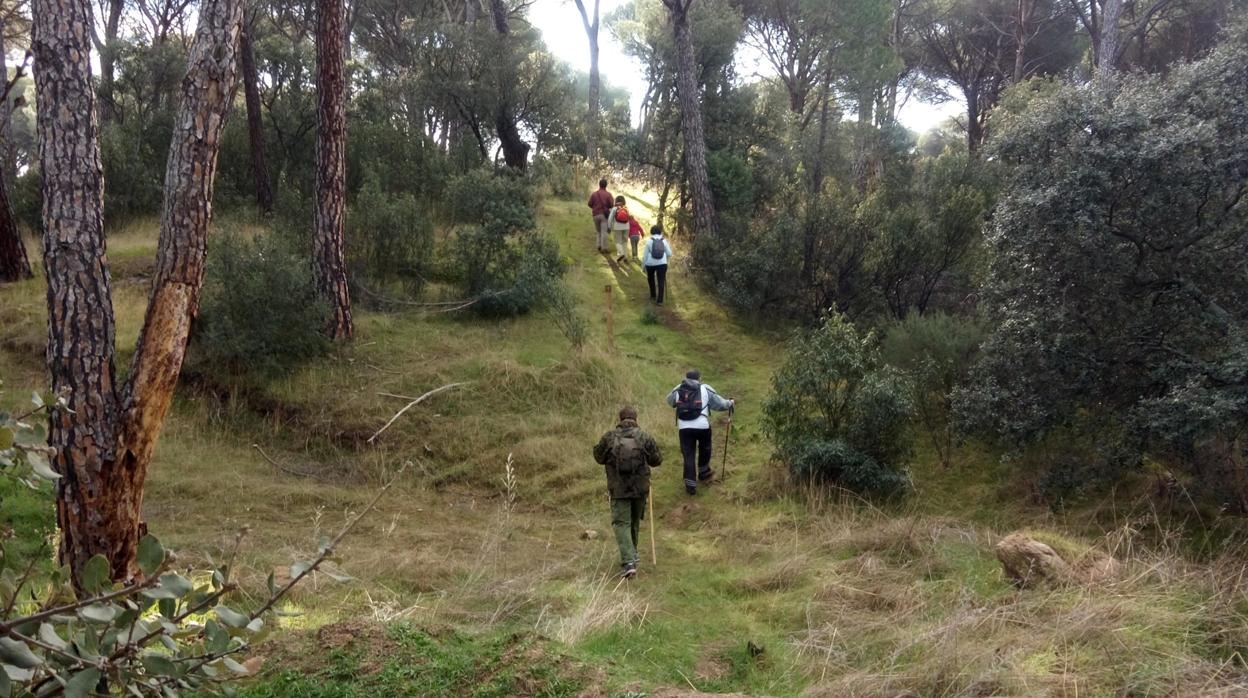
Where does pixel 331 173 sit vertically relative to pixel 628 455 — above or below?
above

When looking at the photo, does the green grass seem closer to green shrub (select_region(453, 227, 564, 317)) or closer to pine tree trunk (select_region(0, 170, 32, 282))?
green shrub (select_region(453, 227, 564, 317))

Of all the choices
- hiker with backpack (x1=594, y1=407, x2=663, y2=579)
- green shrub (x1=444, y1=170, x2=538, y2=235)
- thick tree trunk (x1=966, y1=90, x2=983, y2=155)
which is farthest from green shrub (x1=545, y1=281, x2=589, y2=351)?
thick tree trunk (x1=966, y1=90, x2=983, y2=155)

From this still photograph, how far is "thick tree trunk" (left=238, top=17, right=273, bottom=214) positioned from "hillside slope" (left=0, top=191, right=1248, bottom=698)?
296 centimetres

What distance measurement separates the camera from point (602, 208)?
20031mm

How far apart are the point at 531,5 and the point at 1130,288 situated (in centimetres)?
2614

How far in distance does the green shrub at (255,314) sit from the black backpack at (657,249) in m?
6.69

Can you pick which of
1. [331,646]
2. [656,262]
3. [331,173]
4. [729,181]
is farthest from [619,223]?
[331,646]

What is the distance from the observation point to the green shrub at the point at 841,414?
405 inches

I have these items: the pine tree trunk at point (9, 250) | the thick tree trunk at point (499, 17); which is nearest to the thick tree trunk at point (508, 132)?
the thick tree trunk at point (499, 17)

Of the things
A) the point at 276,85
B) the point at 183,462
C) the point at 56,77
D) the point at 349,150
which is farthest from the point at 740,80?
the point at 56,77

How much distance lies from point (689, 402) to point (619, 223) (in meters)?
9.75

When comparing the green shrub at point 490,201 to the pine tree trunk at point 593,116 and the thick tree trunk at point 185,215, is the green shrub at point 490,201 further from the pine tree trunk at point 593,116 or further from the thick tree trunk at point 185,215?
the thick tree trunk at point 185,215

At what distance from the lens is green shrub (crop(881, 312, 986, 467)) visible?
11.6 meters

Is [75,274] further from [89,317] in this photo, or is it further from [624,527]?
[624,527]
